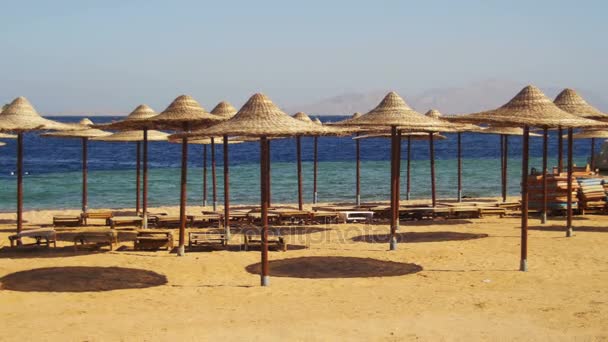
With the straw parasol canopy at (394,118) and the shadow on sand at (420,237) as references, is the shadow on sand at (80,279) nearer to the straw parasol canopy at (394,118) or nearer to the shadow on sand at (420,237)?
the straw parasol canopy at (394,118)

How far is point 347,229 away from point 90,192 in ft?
71.4

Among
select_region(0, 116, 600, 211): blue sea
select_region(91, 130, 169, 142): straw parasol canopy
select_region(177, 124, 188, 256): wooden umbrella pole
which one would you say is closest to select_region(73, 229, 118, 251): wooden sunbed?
select_region(177, 124, 188, 256): wooden umbrella pole

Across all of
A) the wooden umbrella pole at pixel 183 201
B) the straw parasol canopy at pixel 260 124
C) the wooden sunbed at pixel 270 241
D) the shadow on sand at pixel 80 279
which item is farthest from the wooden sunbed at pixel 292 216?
the straw parasol canopy at pixel 260 124

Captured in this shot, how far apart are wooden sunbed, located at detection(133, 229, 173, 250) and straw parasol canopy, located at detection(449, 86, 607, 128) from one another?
6333 mm

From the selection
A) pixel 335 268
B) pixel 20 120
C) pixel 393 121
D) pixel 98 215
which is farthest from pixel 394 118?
pixel 98 215

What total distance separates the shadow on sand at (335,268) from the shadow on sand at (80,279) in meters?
1.98

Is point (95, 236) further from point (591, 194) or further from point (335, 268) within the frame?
point (591, 194)

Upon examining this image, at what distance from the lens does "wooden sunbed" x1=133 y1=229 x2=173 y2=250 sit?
15138 mm

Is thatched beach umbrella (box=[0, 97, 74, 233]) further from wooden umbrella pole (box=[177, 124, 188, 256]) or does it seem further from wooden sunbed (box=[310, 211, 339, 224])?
wooden sunbed (box=[310, 211, 339, 224])

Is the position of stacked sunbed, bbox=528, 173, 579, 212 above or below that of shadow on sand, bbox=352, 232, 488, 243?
above

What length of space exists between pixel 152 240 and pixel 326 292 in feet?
17.5

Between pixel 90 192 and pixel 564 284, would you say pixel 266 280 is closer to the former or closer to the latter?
pixel 564 284

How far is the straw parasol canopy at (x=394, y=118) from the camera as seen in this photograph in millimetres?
14383

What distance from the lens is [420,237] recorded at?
16953mm
